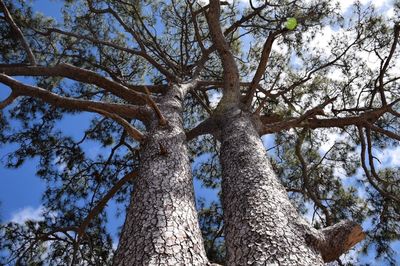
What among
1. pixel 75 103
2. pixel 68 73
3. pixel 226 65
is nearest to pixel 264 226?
pixel 75 103

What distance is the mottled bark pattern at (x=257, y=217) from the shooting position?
1.45 m

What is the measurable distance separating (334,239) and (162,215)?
0.77 m

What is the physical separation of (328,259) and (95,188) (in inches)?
134

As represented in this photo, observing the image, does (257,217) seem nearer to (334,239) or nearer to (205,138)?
(334,239)

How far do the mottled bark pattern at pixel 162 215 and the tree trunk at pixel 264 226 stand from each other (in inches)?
6.9

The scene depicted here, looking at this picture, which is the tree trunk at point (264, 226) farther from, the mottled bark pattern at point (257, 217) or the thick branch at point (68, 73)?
the thick branch at point (68, 73)

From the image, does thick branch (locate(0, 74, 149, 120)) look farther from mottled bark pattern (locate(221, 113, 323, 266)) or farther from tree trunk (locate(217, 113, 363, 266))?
tree trunk (locate(217, 113, 363, 266))

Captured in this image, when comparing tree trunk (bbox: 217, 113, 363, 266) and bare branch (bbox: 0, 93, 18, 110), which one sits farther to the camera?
bare branch (bbox: 0, 93, 18, 110)

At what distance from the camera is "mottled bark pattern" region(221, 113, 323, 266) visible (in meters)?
1.45

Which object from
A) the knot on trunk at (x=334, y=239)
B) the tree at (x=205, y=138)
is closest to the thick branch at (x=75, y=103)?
the tree at (x=205, y=138)

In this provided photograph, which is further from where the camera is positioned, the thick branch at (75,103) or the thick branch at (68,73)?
the thick branch at (68,73)

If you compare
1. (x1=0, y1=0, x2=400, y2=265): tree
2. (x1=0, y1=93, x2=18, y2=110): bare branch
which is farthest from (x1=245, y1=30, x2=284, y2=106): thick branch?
(x1=0, y1=93, x2=18, y2=110): bare branch

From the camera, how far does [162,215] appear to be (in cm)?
161

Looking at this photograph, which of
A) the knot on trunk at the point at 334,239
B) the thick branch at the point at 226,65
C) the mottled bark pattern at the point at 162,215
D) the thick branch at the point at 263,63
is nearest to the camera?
the mottled bark pattern at the point at 162,215
